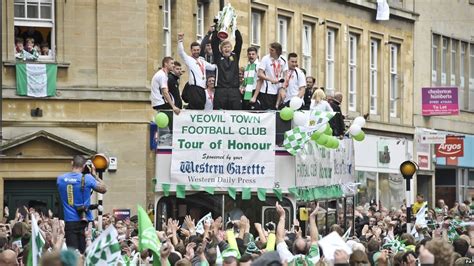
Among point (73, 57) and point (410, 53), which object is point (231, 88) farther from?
point (410, 53)

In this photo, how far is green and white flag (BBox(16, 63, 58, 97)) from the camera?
4053 cm

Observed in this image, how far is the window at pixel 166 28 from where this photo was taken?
144 feet

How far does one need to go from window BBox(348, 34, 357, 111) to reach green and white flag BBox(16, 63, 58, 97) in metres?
19.2

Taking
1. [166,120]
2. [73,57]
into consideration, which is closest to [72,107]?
[73,57]

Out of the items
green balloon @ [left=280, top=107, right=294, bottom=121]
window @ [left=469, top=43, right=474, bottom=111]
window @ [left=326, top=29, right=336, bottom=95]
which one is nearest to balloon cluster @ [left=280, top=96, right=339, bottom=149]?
green balloon @ [left=280, top=107, right=294, bottom=121]

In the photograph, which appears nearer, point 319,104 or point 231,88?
point 231,88

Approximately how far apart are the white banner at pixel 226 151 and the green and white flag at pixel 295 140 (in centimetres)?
33

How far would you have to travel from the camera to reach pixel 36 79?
4081 cm

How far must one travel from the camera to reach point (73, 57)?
136 ft

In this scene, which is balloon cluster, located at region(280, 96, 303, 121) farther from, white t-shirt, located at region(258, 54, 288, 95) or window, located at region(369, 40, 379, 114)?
window, located at region(369, 40, 379, 114)

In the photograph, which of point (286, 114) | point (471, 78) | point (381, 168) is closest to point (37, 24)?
point (286, 114)

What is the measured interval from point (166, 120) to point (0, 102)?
12950 mm

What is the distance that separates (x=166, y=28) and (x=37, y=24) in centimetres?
391

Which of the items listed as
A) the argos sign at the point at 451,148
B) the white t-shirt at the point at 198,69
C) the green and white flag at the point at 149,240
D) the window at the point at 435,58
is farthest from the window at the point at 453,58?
the green and white flag at the point at 149,240
